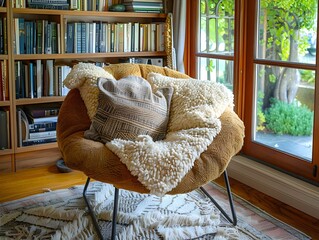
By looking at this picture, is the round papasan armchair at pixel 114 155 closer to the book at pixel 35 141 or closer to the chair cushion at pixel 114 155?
the chair cushion at pixel 114 155

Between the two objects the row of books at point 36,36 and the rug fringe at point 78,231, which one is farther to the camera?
the row of books at point 36,36

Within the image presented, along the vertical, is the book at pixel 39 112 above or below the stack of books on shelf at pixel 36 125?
above

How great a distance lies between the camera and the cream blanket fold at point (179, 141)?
179 centimetres

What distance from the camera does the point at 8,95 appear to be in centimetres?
308

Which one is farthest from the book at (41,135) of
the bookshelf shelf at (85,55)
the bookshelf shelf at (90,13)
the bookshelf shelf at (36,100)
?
the bookshelf shelf at (90,13)

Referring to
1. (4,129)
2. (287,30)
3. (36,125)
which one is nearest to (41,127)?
(36,125)

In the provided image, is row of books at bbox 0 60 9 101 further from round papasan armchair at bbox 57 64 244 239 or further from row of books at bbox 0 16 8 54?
round papasan armchair at bbox 57 64 244 239

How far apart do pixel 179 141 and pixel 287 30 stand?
118cm

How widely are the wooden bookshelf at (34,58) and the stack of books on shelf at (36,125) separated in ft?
0.12

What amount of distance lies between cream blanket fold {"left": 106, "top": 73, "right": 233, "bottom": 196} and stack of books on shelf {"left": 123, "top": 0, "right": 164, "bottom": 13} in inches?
47.3

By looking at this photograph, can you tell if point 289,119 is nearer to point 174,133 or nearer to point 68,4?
point 174,133

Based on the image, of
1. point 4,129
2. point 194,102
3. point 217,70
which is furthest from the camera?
point 217,70

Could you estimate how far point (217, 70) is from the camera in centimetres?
330

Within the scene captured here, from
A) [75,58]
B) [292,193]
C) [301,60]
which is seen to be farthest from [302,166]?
[75,58]
